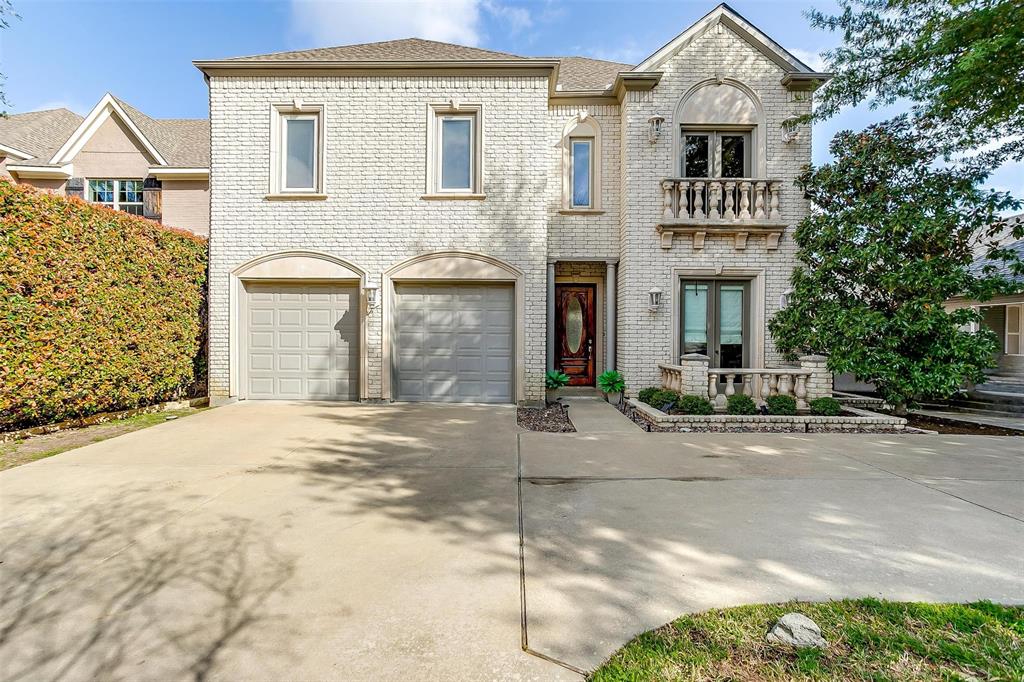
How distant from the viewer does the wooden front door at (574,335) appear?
10.0m

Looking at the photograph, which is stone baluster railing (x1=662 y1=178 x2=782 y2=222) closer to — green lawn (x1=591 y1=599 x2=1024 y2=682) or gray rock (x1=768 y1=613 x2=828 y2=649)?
green lawn (x1=591 y1=599 x2=1024 y2=682)

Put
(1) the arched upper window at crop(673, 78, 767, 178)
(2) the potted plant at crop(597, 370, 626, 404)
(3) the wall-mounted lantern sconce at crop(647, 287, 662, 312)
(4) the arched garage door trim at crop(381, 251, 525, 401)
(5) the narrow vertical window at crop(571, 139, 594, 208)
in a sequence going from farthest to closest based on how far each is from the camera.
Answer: (5) the narrow vertical window at crop(571, 139, 594, 208) → (1) the arched upper window at crop(673, 78, 767, 178) → (2) the potted plant at crop(597, 370, 626, 404) → (3) the wall-mounted lantern sconce at crop(647, 287, 662, 312) → (4) the arched garage door trim at crop(381, 251, 525, 401)

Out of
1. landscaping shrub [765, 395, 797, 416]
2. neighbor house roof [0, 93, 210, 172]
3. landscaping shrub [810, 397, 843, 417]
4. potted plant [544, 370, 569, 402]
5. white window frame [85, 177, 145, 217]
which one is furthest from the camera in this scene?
white window frame [85, 177, 145, 217]

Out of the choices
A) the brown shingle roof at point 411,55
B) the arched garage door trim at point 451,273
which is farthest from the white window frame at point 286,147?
the arched garage door trim at point 451,273

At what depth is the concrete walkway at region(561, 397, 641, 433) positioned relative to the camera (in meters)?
6.46

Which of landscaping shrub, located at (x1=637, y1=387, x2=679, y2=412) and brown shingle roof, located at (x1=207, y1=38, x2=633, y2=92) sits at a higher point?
brown shingle roof, located at (x1=207, y1=38, x2=633, y2=92)

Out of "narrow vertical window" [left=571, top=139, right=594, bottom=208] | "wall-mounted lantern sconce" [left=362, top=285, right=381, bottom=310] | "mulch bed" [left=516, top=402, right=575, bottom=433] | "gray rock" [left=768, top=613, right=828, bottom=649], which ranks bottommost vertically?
"gray rock" [left=768, top=613, right=828, bottom=649]

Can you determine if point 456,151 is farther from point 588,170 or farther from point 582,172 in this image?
point 588,170

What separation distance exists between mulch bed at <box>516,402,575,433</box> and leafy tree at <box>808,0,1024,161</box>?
6.90 metres

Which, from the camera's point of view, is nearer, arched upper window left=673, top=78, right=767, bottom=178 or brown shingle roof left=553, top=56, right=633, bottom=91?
arched upper window left=673, top=78, right=767, bottom=178

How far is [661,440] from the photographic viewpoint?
5.78 metres

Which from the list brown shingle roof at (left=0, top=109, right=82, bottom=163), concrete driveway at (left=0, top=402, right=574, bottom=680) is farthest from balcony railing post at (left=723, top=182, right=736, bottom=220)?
brown shingle roof at (left=0, top=109, right=82, bottom=163)

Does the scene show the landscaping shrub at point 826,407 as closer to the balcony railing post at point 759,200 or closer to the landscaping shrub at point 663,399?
the landscaping shrub at point 663,399

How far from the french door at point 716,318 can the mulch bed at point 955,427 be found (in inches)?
112
